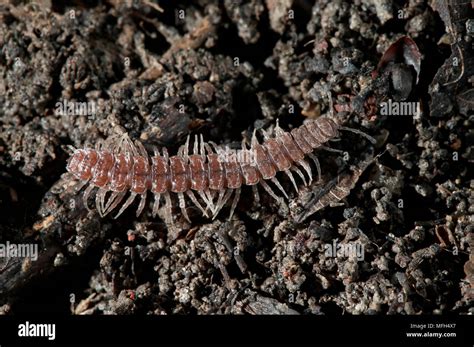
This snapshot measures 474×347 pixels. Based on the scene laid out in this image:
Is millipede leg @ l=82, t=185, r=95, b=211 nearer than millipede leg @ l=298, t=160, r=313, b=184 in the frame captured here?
Yes

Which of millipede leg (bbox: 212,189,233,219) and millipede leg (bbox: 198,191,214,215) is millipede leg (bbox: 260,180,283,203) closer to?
millipede leg (bbox: 212,189,233,219)

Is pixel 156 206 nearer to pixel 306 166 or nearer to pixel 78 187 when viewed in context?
pixel 78 187

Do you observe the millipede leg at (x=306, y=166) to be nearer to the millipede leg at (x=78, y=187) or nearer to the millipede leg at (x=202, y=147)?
the millipede leg at (x=202, y=147)
